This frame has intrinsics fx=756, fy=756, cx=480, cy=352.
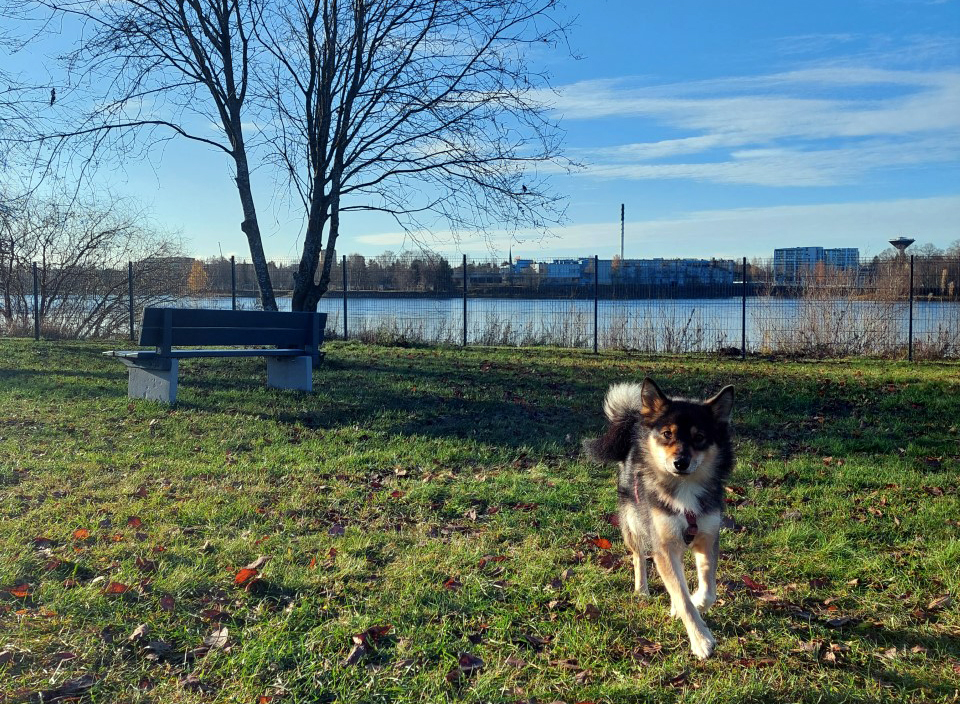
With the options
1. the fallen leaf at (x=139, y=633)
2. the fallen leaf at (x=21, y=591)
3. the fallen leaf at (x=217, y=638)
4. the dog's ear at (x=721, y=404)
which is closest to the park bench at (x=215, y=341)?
the fallen leaf at (x=21, y=591)

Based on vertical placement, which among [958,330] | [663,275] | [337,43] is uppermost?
[337,43]

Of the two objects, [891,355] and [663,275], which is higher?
[663,275]

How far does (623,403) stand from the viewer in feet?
13.9

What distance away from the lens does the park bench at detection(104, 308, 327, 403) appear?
8.50 m

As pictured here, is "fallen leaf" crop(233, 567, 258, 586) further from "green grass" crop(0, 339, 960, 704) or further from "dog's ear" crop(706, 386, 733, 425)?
"dog's ear" crop(706, 386, 733, 425)

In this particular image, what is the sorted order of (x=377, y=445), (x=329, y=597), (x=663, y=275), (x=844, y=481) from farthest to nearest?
(x=663, y=275) → (x=377, y=445) → (x=844, y=481) → (x=329, y=597)

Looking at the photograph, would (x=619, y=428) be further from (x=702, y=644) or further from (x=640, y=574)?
(x=702, y=644)

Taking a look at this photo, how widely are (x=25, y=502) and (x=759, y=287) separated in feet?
49.2

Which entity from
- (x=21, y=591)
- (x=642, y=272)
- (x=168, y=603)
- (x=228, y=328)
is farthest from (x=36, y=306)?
(x=168, y=603)

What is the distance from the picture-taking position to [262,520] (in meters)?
4.88

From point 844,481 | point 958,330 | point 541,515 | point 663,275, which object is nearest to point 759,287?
point 663,275

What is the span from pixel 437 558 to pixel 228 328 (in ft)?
18.7

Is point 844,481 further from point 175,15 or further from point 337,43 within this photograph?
point 175,15

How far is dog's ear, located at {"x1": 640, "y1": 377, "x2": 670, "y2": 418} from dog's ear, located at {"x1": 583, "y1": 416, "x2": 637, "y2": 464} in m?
0.26
